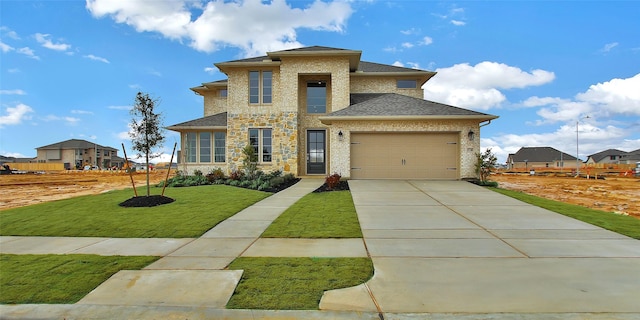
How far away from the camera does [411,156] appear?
16547mm

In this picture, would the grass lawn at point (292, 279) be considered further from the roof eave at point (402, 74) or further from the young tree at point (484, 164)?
the roof eave at point (402, 74)

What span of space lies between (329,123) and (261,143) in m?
4.87

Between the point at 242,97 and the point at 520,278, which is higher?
the point at 242,97

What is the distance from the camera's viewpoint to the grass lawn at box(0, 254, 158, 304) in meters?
4.21

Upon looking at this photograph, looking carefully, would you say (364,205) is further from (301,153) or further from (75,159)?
(75,159)

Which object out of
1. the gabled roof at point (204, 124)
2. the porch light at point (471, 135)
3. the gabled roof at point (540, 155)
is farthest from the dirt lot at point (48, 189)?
the gabled roof at point (540, 155)

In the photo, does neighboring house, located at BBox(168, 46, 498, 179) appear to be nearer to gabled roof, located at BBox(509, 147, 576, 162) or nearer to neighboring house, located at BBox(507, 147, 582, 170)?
neighboring house, located at BBox(507, 147, 582, 170)

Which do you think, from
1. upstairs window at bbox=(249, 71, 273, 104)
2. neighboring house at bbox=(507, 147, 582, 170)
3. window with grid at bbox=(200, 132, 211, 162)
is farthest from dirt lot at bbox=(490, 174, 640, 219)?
neighboring house at bbox=(507, 147, 582, 170)

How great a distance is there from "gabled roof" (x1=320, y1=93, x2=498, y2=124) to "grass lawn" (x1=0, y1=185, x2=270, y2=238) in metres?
6.35

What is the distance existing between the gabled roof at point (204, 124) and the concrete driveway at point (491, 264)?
13.7 metres

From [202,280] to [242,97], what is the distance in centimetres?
1661

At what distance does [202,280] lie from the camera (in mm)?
4555

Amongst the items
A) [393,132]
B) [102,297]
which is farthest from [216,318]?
[393,132]

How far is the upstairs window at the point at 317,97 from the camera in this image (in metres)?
20.4
